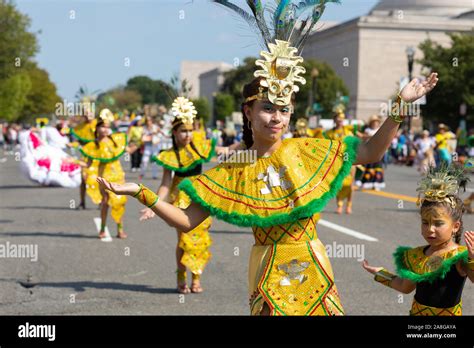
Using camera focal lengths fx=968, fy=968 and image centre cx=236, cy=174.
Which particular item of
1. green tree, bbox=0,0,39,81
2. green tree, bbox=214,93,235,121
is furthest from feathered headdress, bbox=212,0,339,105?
green tree, bbox=214,93,235,121

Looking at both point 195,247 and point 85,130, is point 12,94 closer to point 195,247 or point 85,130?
point 85,130

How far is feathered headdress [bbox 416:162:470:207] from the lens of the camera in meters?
5.36

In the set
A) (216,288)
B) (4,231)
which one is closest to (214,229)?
(4,231)

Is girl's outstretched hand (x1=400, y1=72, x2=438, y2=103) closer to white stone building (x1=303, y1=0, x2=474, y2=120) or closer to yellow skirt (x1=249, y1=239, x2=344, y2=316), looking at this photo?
yellow skirt (x1=249, y1=239, x2=344, y2=316)

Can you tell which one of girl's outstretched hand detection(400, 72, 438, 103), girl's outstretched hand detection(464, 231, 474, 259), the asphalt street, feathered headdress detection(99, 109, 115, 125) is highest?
girl's outstretched hand detection(400, 72, 438, 103)

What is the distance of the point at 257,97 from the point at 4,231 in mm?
10442

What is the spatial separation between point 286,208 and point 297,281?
14.8 inches

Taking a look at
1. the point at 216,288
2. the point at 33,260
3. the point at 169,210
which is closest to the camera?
the point at 169,210

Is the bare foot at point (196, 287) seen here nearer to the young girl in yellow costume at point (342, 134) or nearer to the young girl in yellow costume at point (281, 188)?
the young girl in yellow costume at point (281, 188)

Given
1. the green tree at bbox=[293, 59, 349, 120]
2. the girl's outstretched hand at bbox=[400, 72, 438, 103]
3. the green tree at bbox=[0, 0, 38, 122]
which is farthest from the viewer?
the green tree at bbox=[293, 59, 349, 120]

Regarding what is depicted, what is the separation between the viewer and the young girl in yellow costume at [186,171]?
952 cm

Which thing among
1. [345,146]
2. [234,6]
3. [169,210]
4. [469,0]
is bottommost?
[169,210]

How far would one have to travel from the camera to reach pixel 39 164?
82.5 ft
